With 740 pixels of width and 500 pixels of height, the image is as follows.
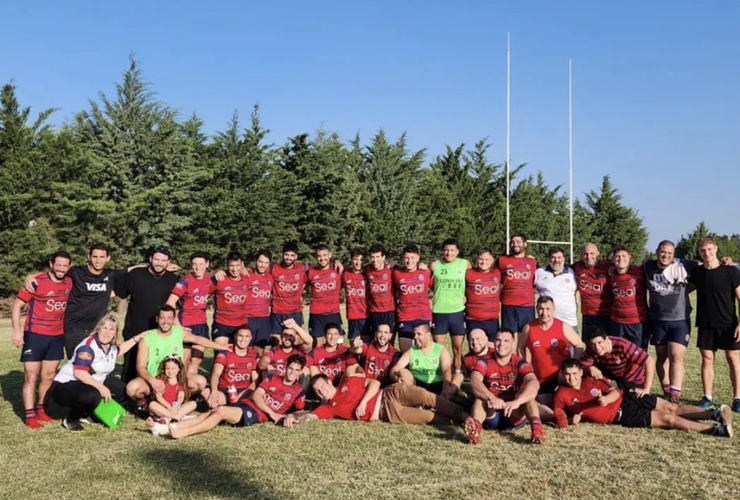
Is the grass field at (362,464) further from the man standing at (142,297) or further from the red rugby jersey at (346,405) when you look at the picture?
the man standing at (142,297)

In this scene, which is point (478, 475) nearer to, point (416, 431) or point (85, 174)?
point (416, 431)

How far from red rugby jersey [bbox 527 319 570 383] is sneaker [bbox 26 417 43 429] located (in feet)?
16.8

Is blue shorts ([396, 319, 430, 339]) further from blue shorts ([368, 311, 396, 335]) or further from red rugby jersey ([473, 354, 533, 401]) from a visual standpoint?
red rugby jersey ([473, 354, 533, 401])

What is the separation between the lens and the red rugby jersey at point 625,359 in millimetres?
6172

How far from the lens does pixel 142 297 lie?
715 centimetres

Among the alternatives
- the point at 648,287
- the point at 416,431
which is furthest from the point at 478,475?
the point at 648,287

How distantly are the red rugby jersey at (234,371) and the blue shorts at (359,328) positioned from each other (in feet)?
5.58

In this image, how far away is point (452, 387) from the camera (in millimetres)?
6484

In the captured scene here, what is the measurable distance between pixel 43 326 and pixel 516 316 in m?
5.51

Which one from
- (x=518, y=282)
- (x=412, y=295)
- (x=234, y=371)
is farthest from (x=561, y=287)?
(x=234, y=371)

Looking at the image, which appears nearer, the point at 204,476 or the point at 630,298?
the point at 204,476

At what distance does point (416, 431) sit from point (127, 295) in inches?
153

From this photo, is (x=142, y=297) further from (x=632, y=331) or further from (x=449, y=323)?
(x=632, y=331)

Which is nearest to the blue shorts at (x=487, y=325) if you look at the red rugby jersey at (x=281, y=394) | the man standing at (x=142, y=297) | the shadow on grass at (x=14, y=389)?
the red rugby jersey at (x=281, y=394)
